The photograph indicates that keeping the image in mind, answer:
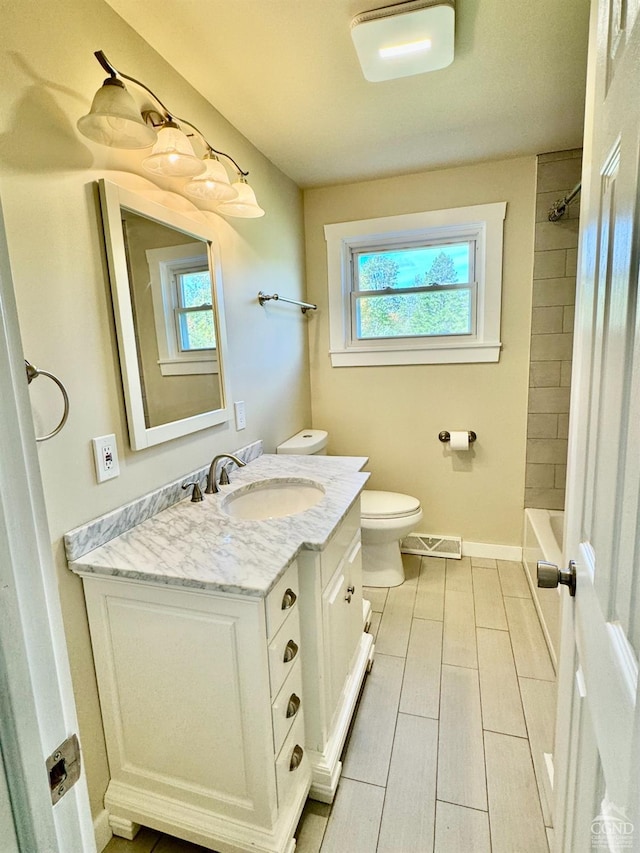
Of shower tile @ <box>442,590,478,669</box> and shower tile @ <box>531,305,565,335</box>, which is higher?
shower tile @ <box>531,305,565,335</box>

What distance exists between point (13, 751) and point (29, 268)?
0.98m

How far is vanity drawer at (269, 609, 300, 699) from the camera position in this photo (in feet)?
3.39

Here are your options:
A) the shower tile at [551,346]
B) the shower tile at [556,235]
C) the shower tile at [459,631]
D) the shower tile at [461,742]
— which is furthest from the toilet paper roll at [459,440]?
the shower tile at [461,742]

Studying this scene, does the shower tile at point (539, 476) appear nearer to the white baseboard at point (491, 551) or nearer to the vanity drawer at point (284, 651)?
the white baseboard at point (491, 551)

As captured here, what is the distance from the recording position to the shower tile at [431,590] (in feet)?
7.14

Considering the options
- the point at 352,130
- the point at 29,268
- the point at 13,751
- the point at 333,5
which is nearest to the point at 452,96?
the point at 352,130

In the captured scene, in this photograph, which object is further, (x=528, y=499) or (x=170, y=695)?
Result: (x=528, y=499)

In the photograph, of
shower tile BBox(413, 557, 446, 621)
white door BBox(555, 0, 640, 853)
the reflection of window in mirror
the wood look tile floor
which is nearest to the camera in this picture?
white door BBox(555, 0, 640, 853)

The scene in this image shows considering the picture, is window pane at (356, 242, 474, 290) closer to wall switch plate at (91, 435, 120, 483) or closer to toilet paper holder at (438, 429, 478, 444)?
toilet paper holder at (438, 429, 478, 444)

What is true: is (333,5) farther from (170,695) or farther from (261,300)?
(170,695)

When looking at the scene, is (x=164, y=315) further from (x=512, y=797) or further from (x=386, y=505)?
(x=512, y=797)

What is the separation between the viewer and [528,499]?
2.54 meters

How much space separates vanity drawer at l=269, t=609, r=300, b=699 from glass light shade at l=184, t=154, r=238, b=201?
137 centimetres

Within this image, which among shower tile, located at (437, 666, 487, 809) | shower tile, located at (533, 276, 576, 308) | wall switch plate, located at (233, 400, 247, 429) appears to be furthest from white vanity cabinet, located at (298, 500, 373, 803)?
shower tile, located at (533, 276, 576, 308)
